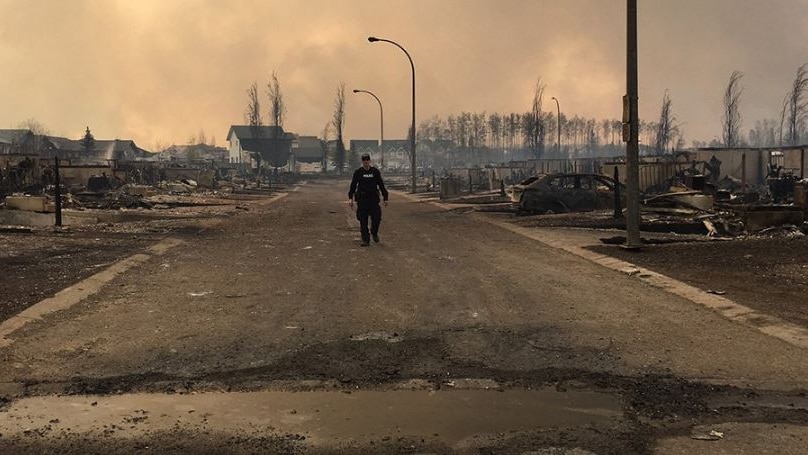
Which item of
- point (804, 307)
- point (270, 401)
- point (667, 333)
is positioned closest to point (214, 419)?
point (270, 401)

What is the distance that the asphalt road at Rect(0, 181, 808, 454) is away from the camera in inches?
139

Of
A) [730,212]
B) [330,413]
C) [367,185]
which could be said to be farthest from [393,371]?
[730,212]

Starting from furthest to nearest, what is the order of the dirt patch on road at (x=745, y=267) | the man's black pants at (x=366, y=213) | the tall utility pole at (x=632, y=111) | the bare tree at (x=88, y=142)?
the bare tree at (x=88, y=142) < the man's black pants at (x=366, y=213) < the tall utility pole at (x=632, y=111) < the dirt patch on road at (x=745, y=267)

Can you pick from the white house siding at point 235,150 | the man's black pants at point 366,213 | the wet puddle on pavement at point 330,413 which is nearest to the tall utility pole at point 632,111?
the man's black pants at point 366,213

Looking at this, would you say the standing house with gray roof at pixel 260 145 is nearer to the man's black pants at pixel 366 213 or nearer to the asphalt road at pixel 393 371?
the man's black pants at pixel 366 213

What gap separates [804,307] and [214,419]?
6235 mm

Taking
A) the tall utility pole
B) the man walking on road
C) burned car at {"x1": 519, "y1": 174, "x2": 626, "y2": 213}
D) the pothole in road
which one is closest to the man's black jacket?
the man walking on road

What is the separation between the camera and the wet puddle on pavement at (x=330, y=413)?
3.62 meters

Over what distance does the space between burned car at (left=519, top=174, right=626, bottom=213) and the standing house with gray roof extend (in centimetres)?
8724

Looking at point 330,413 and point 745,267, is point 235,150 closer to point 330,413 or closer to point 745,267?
point 745,267

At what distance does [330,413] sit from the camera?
3875mm

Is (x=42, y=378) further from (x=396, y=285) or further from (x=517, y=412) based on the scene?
(x=396, y=285)

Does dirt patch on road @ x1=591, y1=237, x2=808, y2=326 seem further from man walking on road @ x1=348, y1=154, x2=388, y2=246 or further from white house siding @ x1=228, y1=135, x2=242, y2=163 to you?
white house siding @ x1=228, y1=135, x2=242, y2=163

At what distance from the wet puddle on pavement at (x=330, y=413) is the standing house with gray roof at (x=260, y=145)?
103 m
